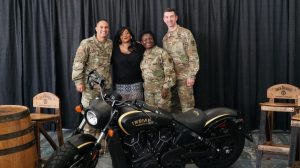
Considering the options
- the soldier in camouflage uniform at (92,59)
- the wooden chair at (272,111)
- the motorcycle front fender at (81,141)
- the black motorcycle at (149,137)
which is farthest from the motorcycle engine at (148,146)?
the soldier in camouflage uniform at (92,59)

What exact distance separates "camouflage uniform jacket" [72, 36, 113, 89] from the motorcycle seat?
1183 millimetres

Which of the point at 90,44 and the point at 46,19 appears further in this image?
the point at 46,19

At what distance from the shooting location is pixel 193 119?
8.97ft

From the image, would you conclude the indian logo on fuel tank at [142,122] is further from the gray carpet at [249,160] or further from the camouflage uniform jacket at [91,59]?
the camouflage uniform jacket at [91,59]

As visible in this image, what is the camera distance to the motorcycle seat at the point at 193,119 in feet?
8.87

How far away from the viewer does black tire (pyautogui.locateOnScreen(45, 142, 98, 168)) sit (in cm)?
229

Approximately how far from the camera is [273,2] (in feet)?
13.1

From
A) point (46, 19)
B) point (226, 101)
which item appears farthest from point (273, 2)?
point (46, 19)

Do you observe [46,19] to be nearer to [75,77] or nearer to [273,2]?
[75,77]

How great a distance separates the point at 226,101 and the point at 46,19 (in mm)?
2591

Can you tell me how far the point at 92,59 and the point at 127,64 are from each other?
38 centimetres

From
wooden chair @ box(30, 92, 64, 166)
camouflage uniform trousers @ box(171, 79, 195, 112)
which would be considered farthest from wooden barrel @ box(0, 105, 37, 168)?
camouflage uniform trousers @ box(171, 79, 195, 112)

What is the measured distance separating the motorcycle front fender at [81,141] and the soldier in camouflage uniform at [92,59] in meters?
1.15

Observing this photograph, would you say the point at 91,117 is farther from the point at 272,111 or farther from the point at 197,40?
the point at 197,40
